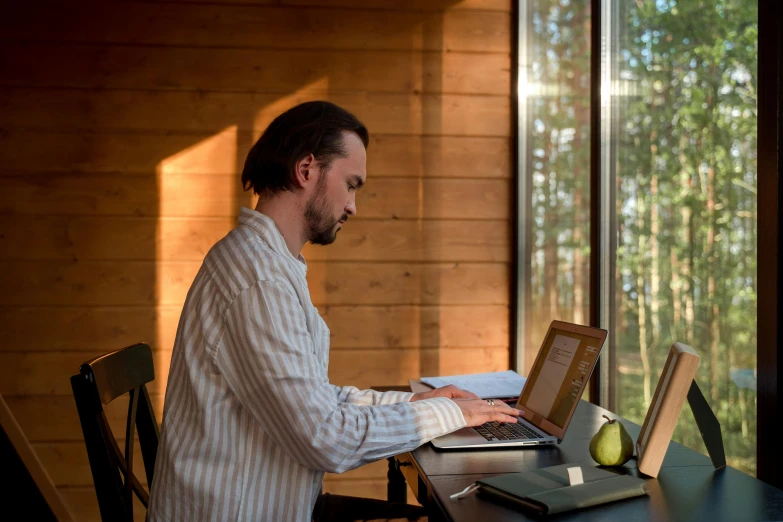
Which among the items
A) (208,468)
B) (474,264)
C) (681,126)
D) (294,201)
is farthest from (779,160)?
(474,264)

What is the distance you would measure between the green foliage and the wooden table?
24 centimetres

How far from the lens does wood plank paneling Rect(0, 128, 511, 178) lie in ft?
9.34

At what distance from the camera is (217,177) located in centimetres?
291

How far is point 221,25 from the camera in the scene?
9.59 feet

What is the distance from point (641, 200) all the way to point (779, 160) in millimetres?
618

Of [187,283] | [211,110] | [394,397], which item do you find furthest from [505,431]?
[211,110]

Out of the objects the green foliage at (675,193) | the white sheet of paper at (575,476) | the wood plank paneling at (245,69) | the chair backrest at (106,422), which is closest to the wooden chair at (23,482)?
the chair backrest at (106,422)

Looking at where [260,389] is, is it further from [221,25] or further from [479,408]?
[221,25]

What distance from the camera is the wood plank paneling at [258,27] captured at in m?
2.86

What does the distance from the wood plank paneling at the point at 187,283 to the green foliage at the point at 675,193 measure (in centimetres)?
57

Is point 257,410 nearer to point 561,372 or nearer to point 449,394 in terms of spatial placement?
point 449,394

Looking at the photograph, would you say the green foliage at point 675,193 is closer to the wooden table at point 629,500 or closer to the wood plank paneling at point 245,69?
the wooden table at point 629,500

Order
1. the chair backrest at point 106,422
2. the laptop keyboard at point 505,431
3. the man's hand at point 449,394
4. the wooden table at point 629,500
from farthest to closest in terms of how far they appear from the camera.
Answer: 1. the man's hand at point 449,394
2. the laptop keyboard at point 505,431
3. the chair backrest at point 106,422
4. the wooden table at point 629,500

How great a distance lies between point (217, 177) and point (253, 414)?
70.6 inches
